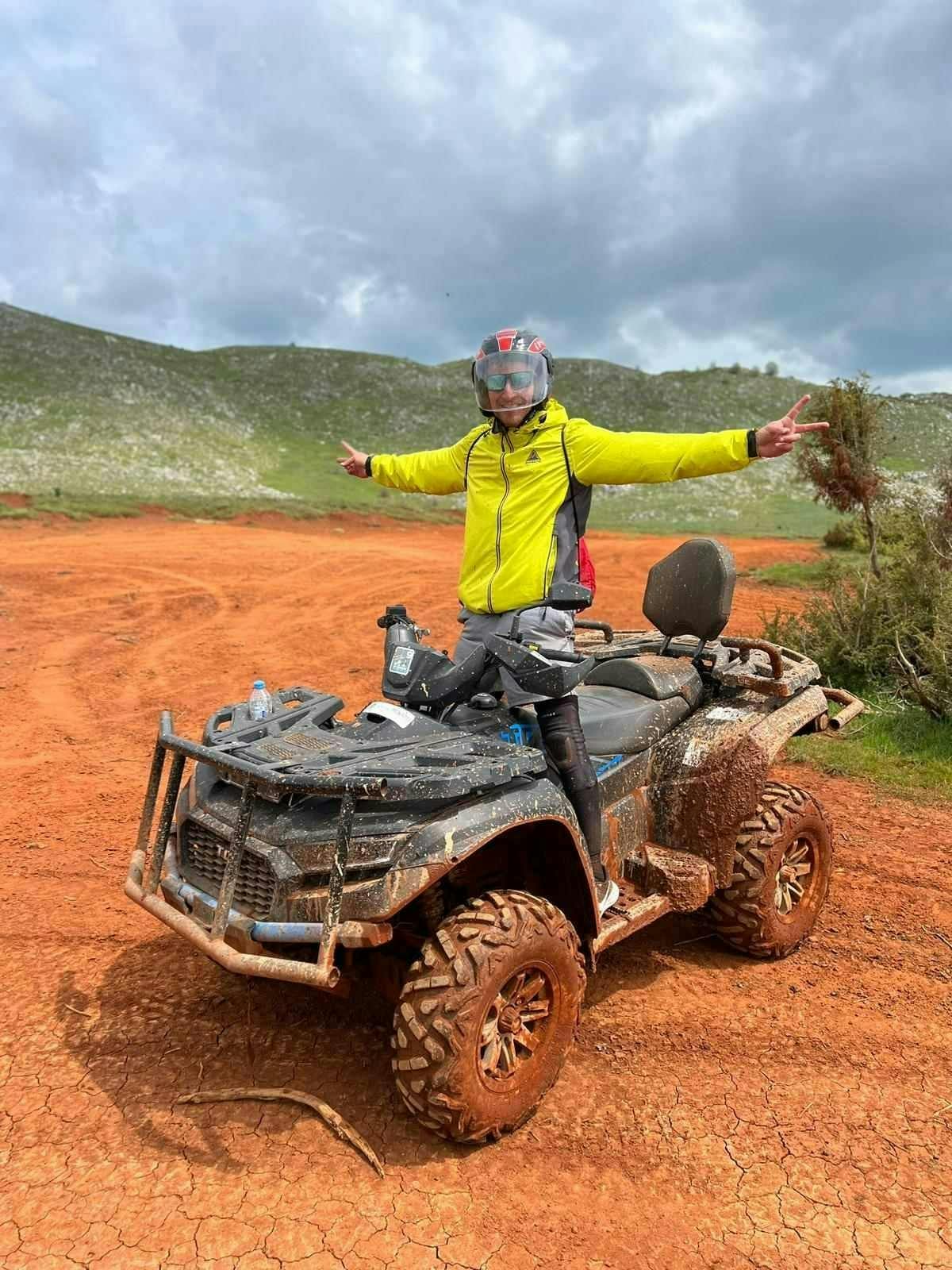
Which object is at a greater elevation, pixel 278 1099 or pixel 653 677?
pixel 653 677

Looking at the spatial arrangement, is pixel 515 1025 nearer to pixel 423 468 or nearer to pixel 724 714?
pixel 724 714

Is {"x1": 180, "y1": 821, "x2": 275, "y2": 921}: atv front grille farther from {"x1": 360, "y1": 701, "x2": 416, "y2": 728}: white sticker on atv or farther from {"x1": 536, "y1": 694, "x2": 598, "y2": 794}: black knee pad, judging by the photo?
{"x1": 536, "y1": 694, "x2": 598, "y2": 794}: black knee pad

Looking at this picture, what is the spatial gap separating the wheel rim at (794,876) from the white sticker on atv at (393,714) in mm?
1980

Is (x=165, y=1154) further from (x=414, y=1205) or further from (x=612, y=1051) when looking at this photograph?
(x=612, y=1051)

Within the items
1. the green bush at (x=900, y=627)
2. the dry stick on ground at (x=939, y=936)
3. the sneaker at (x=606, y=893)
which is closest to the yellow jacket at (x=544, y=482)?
the sneaker at (x=606, y=893)

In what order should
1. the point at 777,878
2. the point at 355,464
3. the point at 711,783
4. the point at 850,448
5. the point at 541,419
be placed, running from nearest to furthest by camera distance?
the point at 541,419, the point at 711,783, the point at 777,878, the point at 355,464, the point at 850,448

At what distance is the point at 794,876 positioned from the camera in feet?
14.4

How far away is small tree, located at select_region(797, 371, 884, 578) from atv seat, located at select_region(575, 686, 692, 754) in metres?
9.68

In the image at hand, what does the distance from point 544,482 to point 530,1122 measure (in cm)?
235

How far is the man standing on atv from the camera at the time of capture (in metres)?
3.54

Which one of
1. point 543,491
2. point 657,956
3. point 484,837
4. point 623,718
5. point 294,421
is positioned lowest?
point 657,956

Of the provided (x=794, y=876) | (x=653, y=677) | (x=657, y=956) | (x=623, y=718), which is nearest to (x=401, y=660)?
(x=623, y=718)

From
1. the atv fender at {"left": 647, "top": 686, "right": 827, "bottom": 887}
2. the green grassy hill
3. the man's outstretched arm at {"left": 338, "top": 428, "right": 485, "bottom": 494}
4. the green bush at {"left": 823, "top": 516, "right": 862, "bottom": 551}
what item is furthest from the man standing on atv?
the green grassy hill

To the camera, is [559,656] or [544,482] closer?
[559,656]
